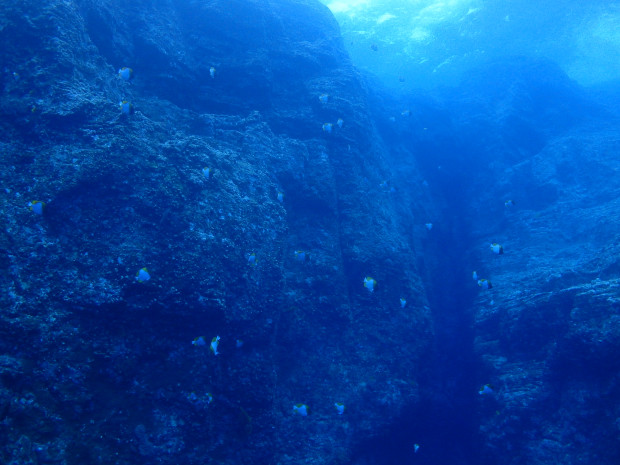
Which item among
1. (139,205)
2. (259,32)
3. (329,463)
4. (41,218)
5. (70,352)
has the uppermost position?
(259,32)

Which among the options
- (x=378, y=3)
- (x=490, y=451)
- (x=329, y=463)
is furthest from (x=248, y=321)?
(x=378, y=3)

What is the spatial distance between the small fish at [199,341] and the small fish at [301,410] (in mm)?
2640

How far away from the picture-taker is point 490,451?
8.27 metres

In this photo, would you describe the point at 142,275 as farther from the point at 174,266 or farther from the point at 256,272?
the point at 256,272

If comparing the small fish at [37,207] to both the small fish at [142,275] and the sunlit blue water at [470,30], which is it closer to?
the small fish at [142,275]

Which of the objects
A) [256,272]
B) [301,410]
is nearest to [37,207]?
[256,272]

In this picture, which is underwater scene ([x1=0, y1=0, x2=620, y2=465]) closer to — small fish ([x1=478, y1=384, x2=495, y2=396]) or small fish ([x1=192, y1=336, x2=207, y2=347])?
small fish ([x1=192, y1=336, x2=207, y2=347])

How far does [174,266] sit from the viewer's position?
267 inches

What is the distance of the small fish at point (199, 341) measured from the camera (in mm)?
6747

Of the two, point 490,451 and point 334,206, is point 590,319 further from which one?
point 334,206

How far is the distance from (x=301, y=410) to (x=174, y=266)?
4.31 m

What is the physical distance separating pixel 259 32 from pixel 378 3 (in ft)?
64.5

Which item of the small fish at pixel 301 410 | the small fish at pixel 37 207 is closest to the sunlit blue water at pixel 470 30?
the small fish at pixel 37 207

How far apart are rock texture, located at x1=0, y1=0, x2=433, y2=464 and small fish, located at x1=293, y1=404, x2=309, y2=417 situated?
0.53 feet
